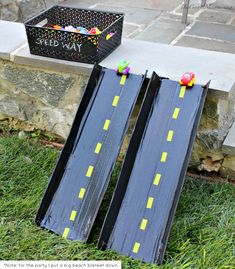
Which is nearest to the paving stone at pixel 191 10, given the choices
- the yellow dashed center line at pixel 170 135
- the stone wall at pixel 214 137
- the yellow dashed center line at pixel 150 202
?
the stone wall at pixel 214 137

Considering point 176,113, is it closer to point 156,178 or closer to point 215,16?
point 156,178

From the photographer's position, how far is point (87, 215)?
2.09 meters

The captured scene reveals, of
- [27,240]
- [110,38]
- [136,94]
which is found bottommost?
[27,240]

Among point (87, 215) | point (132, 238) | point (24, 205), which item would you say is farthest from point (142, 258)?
point (24, 205)

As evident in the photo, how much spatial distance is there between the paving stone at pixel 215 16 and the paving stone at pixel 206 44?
57 cm

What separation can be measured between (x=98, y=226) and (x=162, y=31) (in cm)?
248

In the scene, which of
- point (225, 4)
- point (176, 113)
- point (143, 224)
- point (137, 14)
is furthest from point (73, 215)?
point (225, 4)

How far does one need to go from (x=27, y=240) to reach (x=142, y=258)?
0.52 metres

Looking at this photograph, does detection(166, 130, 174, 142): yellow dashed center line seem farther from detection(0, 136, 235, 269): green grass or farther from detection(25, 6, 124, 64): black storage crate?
detection(25, 6, 124, 64): black storage crate

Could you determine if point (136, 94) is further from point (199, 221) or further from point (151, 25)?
point (151, 25)

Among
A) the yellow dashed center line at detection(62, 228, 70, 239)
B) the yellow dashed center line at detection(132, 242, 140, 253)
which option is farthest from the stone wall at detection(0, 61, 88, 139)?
the yellow dashed center line at detection(132, 242, 140, 253)

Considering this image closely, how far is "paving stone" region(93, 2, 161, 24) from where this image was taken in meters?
4.41

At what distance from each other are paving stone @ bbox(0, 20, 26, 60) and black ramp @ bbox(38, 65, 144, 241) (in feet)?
2.07

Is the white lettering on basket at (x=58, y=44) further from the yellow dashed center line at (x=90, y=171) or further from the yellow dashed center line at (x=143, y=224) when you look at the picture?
the yellow dashed center line at (x=143, y=224)
